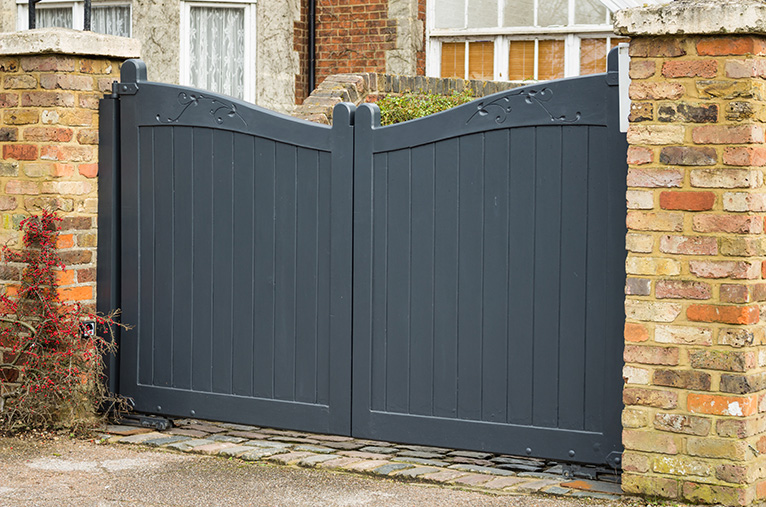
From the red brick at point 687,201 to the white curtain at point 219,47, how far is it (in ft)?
26.4

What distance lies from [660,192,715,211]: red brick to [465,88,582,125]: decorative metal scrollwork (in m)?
0.71

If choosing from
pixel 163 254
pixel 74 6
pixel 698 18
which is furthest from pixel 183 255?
pixel 74 6

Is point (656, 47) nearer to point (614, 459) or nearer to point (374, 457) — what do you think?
point (614, 459)

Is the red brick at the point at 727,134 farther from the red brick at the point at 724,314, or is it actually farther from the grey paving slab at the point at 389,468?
the grey paving slab at the point at 389,468

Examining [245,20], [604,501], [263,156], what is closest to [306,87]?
[245,20]

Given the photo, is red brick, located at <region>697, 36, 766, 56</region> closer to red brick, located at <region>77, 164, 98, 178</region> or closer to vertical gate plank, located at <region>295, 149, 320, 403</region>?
vertical gate plank, located at <region>295, 149, 320, 403</region>

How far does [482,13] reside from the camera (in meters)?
11.1

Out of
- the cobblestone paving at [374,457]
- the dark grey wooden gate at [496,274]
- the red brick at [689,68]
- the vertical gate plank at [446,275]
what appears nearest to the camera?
the red brick at [689,68]

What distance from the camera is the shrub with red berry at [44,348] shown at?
5.85 meters

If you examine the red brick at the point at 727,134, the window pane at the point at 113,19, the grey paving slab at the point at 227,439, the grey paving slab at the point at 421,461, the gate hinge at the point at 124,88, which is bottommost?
the grey paving slab at the point at 421,461

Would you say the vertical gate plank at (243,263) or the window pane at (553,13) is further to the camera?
the window pane at (553,13)

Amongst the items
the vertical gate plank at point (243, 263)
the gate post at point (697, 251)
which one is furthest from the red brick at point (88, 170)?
the gate post at point (697, 251)

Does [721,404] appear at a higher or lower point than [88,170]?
lower

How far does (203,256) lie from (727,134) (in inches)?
118
